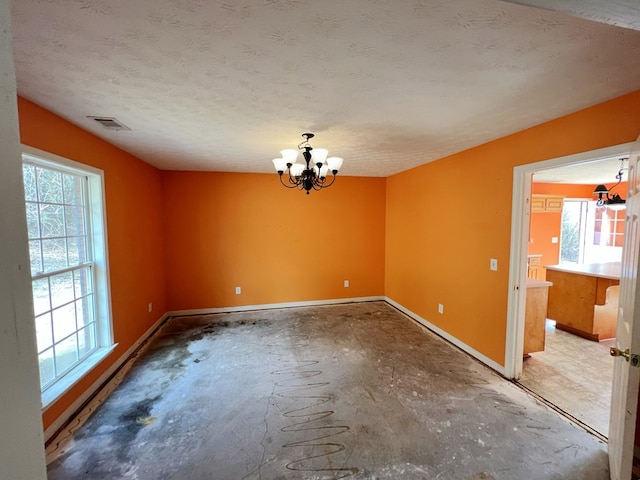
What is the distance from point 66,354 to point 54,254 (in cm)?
85

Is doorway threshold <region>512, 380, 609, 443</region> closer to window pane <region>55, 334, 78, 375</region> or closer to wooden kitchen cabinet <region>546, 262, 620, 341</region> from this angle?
wooden kitchen cabinet <region>546, 262, 620, 341</region>

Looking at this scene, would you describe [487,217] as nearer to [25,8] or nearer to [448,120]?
[448,120]

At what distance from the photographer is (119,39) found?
124 centimetres

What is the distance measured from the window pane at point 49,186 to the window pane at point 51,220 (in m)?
0.06

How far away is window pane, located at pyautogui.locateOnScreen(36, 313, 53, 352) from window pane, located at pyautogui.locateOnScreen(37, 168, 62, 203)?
0.87 meters

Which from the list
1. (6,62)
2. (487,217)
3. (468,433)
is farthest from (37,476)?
(487,217)

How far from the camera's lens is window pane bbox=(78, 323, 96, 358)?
2.53 metres

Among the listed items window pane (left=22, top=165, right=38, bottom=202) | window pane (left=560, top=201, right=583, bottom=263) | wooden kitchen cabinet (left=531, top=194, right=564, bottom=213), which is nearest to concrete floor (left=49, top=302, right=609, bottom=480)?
window pane (left=22, top=165, right=38, bottom=202)

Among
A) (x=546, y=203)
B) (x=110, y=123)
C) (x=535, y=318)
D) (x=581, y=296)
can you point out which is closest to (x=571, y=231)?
(x=546, y=203)

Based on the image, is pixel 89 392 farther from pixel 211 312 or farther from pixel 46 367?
pixel 211 312

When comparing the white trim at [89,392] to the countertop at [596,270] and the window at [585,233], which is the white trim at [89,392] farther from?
the window at [585,233]

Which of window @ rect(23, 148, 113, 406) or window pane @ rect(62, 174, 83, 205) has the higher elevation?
window pane @ rect(62, 174, 83, 205)

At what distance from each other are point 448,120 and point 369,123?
614mm

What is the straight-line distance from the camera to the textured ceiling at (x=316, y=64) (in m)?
1.10
